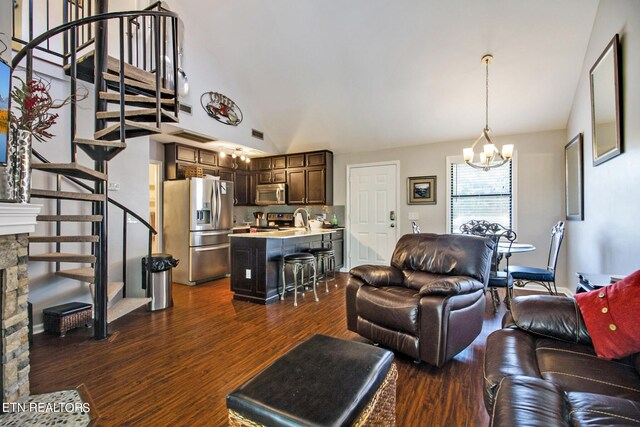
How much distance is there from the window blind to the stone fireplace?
17.4 feet

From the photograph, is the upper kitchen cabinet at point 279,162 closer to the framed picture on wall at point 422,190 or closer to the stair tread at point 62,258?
the framed picture on wall at point 422,190

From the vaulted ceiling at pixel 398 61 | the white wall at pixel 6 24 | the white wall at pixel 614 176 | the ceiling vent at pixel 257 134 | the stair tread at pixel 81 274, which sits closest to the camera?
the white wall at pixel 6 24

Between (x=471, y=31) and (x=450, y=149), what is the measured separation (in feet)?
6.79

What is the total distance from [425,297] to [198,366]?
1.82 metres

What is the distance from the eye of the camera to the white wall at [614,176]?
2299mm

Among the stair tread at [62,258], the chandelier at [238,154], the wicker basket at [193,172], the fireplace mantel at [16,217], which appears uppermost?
the chandelier at [238,154]

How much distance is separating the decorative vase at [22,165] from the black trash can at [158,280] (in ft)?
6.05

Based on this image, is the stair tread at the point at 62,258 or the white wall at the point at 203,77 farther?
the white wall at the point at 203,77

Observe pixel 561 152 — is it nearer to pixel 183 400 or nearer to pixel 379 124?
pixel 379 124

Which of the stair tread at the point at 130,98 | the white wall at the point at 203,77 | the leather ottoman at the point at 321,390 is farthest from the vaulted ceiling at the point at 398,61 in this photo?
the leather ottoman at the point at 321,390

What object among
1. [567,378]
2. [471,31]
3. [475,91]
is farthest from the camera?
[475,91]

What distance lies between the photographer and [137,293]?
4094 millimetres

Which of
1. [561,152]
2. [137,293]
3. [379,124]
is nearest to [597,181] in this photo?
[561,152]

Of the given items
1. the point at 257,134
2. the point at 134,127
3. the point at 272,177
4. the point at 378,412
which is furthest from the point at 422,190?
the point at 378,412
